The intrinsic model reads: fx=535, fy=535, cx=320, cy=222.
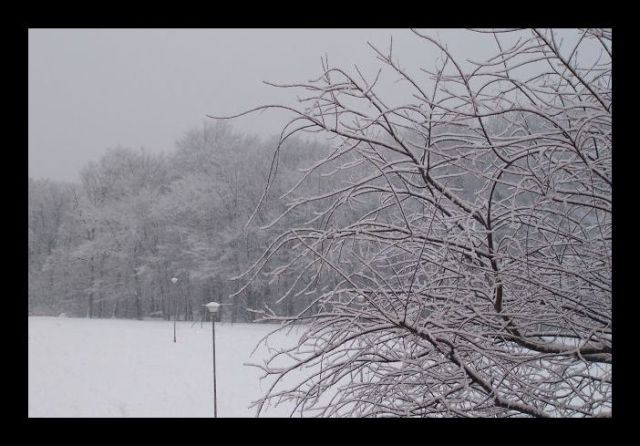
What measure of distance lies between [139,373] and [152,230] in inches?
629

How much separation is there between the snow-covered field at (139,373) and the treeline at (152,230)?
19.4 feet

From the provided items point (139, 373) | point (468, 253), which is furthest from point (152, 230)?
point (468, 253)

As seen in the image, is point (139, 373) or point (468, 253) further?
point (139, 373)

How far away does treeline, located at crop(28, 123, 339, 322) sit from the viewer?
27344mm

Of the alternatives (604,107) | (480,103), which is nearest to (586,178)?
(604,107)

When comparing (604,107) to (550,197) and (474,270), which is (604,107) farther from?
(474,270)

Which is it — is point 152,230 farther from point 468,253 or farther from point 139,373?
point 468,253

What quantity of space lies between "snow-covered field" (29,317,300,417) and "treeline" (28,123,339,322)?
5.91 m

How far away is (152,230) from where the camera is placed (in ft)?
102

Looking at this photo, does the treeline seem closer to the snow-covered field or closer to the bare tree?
the snow-covered field
